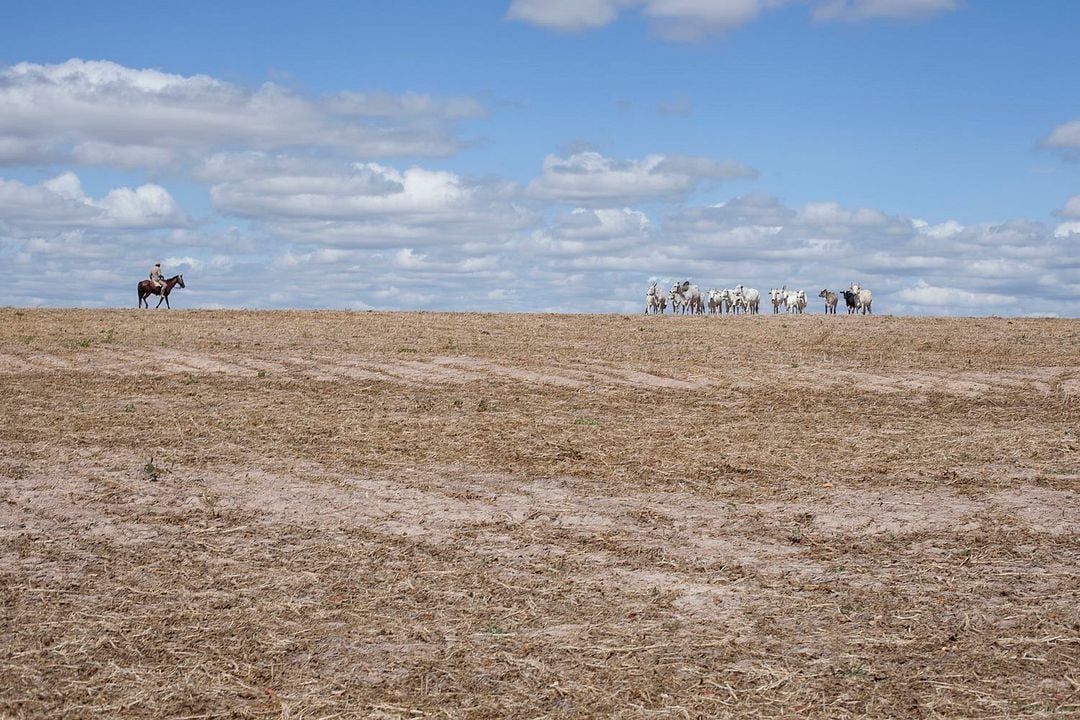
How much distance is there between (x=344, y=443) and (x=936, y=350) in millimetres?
20288

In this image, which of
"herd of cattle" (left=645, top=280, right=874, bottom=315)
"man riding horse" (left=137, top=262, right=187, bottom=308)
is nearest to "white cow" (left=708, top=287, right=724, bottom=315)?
"herd of cattle" (left=645, top=280, right=874, bottom=315)

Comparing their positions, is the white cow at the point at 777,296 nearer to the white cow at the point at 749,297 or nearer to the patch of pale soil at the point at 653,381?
the white cow at the point at 749,297

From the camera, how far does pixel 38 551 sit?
10.1 meters

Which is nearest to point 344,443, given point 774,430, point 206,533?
point 206,533

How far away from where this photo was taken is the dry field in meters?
7.00

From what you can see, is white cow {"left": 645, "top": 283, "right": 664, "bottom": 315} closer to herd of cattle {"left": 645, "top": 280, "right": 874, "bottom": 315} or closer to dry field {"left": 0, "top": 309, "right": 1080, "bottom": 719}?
herd of cattle {"left": 645, "top": 280, "right": 874, "bottom": 315}

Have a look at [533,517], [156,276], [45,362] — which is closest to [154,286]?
[156,276]

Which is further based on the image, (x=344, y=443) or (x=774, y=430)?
(x=774, y=430)

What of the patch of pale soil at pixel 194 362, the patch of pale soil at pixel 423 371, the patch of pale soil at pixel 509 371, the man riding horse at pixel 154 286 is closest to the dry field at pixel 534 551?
the patch of pale soil at pixel 509 371

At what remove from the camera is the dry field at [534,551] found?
700cm

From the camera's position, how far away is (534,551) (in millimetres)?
10195

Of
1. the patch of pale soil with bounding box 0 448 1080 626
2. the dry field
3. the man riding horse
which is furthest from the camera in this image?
the man riding horse

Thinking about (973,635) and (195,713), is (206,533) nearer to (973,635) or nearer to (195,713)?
(195,713)

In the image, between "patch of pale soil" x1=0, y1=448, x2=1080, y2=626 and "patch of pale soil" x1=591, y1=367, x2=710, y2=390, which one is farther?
"patch of pale soil" x1=591, y1=367, x2=710, y2=390
